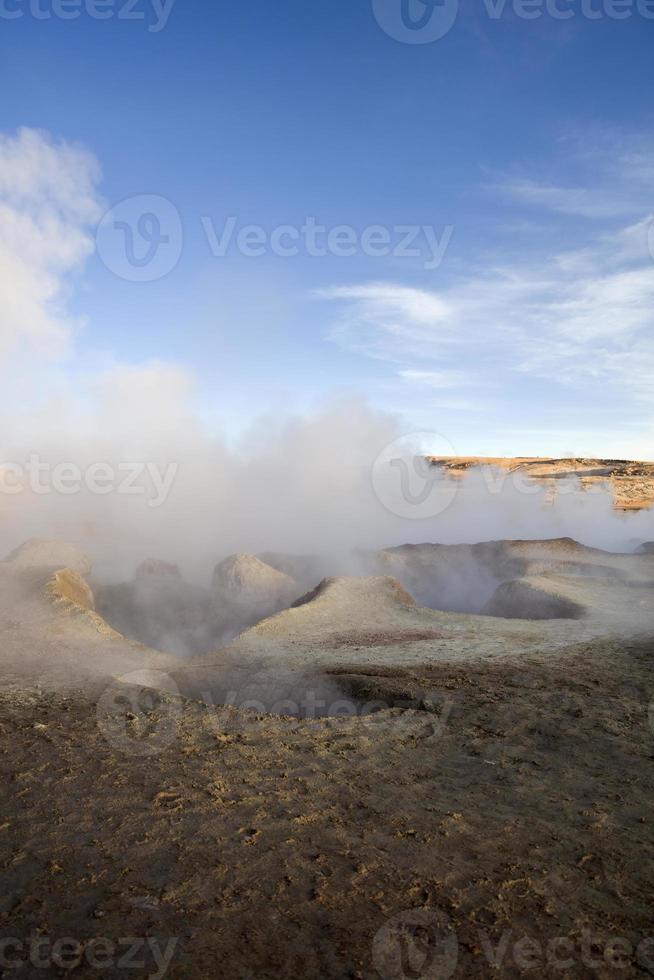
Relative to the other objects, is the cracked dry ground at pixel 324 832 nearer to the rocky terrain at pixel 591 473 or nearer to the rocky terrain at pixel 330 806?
the rocky terrain at pixel 330 806

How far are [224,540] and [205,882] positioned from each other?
2475 cm

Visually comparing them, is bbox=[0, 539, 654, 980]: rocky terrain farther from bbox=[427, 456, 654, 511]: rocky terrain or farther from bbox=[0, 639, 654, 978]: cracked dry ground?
bbox=[427, 456, 654, 511]: rocky terrain

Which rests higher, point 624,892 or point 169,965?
point 169,965

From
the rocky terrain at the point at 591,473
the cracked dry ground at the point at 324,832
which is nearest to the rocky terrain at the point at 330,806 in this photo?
the cracked dry ground at the point at 324,832

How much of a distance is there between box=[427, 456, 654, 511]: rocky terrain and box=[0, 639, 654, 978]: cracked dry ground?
130ft

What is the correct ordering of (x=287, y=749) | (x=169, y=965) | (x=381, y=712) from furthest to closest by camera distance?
(x=381, y=712) < (x=287, y=749) < (x=169, y=965)

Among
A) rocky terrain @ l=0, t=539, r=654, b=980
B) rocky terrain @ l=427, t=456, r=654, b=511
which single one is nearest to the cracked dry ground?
rocky terrain @ l=0, t=539, r=654, b=980

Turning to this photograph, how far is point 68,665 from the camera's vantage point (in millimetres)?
9383

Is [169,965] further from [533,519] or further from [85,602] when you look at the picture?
[533,519]

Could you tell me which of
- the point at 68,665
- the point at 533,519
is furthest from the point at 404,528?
the point at 68,665

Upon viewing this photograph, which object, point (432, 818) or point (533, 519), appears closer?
point (432, 818)

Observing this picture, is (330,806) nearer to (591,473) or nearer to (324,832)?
(324,832)

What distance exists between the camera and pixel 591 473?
6053 centimetres

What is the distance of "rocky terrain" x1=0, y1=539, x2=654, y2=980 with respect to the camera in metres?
3.43
